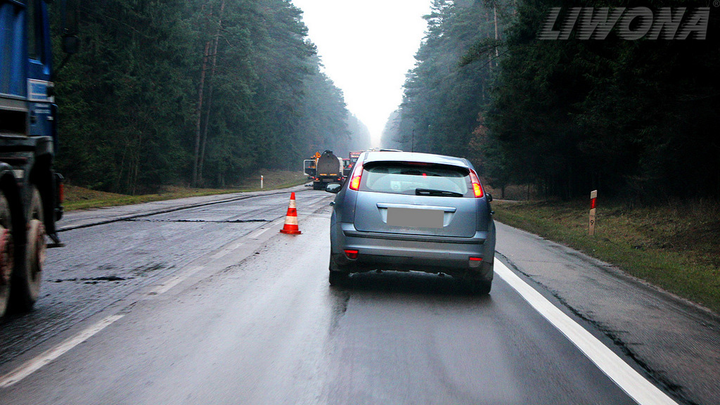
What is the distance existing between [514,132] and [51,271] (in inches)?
910

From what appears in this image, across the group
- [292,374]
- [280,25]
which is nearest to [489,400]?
[292,374]

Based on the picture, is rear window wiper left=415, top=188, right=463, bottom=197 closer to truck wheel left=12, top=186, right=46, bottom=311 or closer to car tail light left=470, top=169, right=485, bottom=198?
car tail light left=470, top=169, right=485, bottom=198

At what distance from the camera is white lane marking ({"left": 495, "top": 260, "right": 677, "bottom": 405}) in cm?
419

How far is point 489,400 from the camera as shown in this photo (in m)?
4.00

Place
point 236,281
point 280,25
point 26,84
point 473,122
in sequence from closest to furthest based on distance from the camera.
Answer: point 26,84 < point 236,281 < point 473,122 < point 280,25

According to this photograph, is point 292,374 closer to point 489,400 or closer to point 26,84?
point 489,400

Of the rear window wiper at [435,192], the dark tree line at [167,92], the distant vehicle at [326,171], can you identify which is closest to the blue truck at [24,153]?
the rear window wiper at [435,192]

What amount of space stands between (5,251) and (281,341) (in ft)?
7.36

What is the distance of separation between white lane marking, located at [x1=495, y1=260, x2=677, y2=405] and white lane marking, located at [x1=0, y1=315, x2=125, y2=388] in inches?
149

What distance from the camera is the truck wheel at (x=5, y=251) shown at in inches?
203
